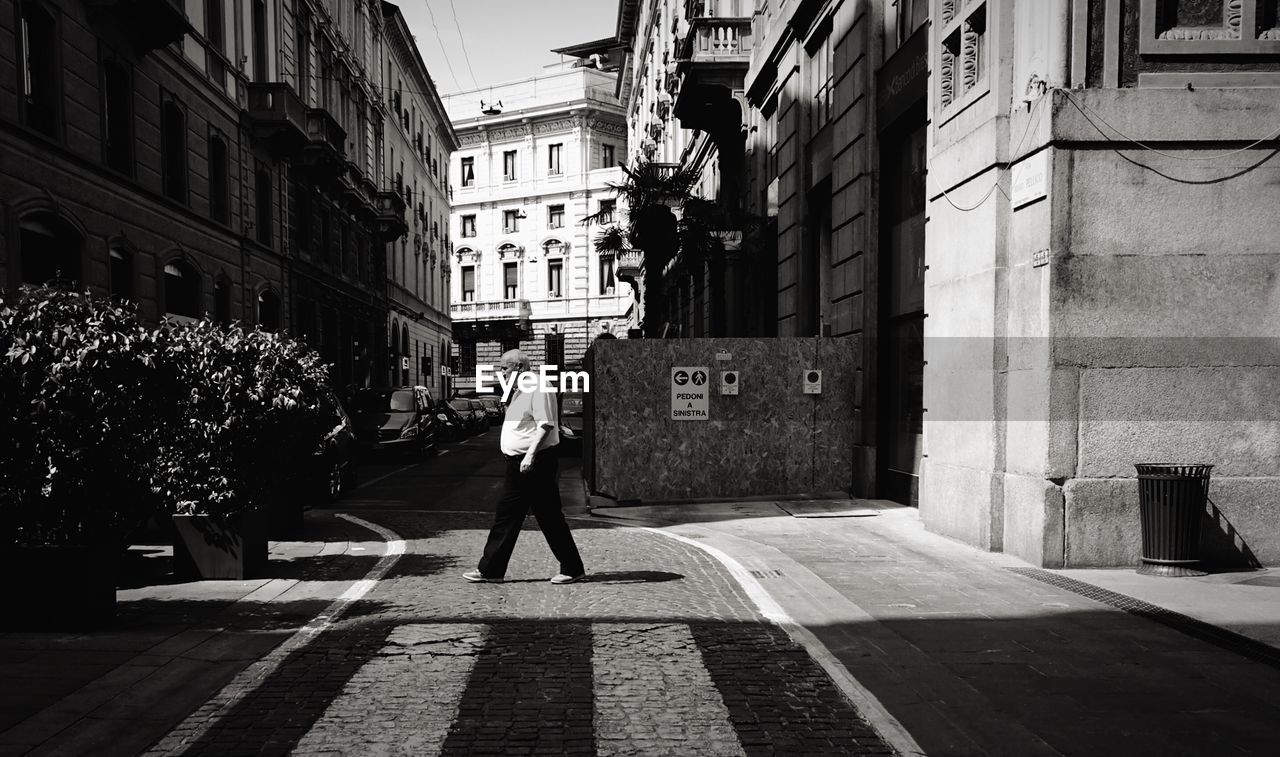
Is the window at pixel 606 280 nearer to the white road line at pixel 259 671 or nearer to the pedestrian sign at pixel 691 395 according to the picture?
the pedestrian sign at pixel 691 395

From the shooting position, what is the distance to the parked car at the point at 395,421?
21.2 meters

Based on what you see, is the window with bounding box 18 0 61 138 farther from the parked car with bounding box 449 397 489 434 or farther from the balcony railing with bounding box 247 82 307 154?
the parked car with bounding box 449 397 489 434

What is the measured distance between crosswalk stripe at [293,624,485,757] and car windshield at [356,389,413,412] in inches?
668

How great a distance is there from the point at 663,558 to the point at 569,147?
57705 millimetres

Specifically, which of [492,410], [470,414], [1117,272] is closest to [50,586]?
[1117,272]

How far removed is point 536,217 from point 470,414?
29921mm

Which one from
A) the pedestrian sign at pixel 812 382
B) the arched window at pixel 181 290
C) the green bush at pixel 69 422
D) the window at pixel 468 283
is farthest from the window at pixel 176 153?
the window at pixel 468 283

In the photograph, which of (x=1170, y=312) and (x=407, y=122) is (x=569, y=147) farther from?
(x=1170, y=312)

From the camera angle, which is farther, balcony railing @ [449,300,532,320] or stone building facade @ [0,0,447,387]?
balcony railing @ [449,300,532,320]

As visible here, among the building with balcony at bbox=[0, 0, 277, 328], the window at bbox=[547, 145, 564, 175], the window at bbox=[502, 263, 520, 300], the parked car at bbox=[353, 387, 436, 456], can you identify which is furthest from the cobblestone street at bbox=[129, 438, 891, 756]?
the window at bbox=[502, 263, 520, 300]

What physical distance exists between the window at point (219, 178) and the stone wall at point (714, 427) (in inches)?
603

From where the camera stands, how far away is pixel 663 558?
8664 mm

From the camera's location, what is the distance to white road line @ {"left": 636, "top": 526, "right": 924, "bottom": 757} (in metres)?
4.16

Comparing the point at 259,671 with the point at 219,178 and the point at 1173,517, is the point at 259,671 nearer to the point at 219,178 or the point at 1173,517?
the point at 1173,517
